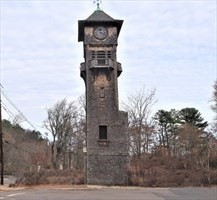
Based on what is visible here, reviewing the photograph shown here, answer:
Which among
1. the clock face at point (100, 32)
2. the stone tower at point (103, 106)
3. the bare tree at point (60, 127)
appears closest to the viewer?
the stone tower at point (103, 106)

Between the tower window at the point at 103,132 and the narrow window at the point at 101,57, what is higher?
the narrow window at the point at 101,57

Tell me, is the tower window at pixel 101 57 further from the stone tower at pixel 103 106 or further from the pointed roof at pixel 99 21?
the pointed roof at pixel 99 21

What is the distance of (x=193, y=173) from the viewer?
47.6 metres

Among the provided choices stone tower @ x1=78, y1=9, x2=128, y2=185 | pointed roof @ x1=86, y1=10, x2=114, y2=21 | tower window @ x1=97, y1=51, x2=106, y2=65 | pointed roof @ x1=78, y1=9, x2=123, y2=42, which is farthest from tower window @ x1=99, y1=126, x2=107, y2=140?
pointed roof @ x1=86, y1=10, x2=114, y2=21

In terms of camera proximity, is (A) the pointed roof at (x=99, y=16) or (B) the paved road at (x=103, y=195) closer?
(B) the paved road at (x=103, y=195)

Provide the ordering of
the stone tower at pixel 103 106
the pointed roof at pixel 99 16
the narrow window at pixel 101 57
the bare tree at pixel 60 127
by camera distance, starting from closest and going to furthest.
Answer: the stone tower at pixel 103 106
the narrow window at pixel 101 57
the pointed roof at pixel 99 16
the bare tree at pixel 60 127

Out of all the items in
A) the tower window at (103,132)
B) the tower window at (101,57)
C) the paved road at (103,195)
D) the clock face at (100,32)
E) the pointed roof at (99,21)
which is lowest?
the paved road at (103,195)

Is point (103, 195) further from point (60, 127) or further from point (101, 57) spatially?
point (60, 127)

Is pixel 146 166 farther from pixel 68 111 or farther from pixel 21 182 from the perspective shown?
pixel 68 111

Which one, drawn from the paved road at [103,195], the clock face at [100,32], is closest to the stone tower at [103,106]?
the clock face at [100,32]

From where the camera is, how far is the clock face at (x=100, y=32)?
47.1 meters

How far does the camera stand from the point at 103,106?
1796 inches

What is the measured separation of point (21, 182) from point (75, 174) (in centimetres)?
621

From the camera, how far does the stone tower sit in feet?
145
